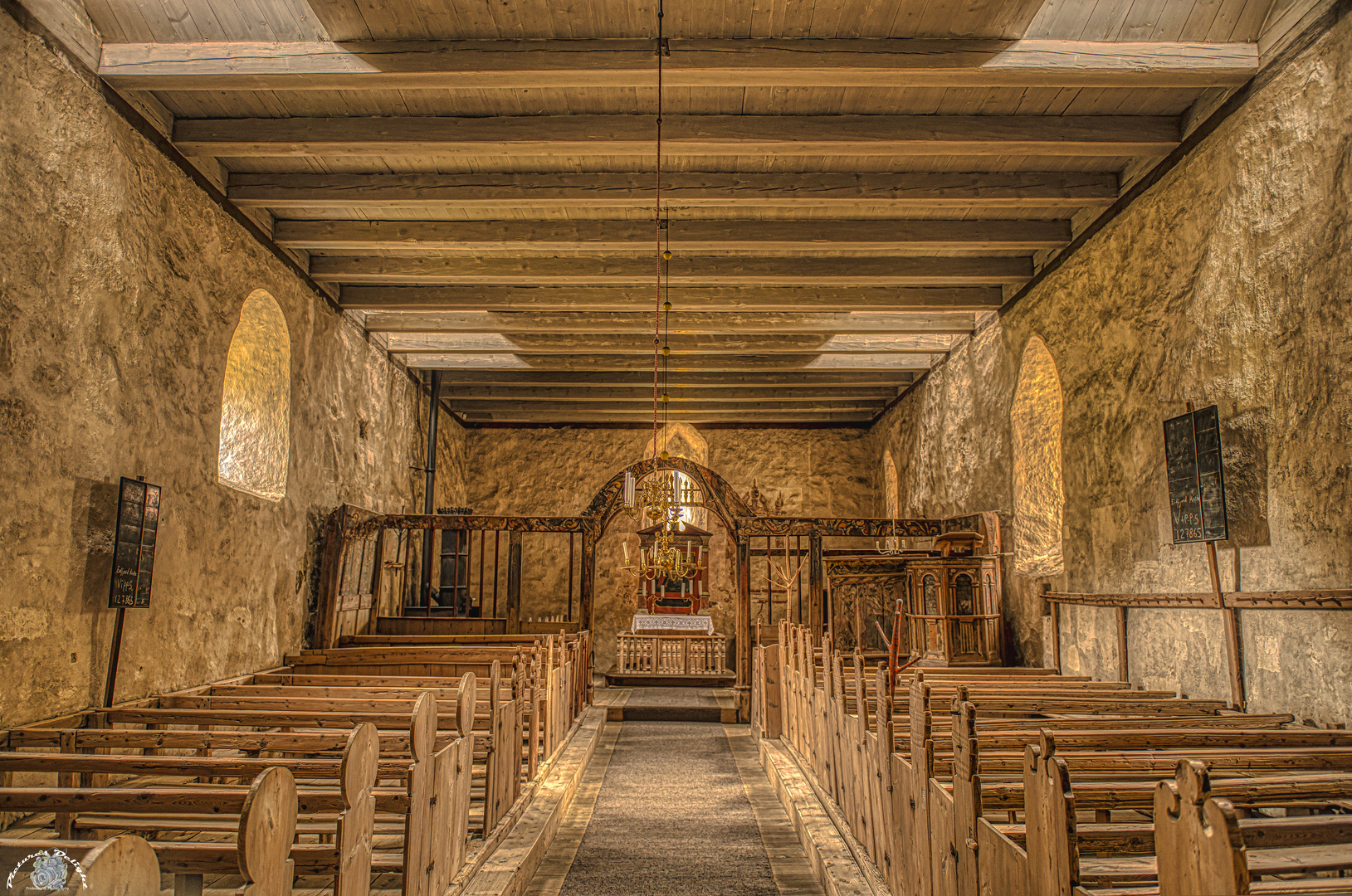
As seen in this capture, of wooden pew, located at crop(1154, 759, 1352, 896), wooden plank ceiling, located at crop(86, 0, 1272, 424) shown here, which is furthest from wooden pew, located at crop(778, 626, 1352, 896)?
wooden plank ceiling, located at crop(86, 0, 1272, 424)

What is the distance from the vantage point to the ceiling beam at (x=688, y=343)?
11.2m

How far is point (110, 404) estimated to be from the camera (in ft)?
18.0

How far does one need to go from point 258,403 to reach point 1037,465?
26.0 feet

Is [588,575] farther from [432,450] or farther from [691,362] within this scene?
[432,450]

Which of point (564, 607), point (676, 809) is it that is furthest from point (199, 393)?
point (564, 607)

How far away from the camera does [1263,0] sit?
506cm

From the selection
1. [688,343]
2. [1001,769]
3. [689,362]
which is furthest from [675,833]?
[689,362]

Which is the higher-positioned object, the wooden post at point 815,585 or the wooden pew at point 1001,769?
the wooden post at point 815,585

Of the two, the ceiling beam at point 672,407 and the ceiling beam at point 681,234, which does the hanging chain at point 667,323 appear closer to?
the ceiling beam at point 681,234

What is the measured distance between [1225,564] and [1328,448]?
3.89 feet

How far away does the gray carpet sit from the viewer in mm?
4492

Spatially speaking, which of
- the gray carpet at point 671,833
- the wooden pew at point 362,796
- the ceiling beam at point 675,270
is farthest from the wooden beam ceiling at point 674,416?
the wooden pew at point 362,796

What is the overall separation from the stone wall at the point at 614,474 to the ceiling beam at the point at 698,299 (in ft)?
21.4

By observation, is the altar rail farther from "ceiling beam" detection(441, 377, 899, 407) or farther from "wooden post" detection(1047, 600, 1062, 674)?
"wooden post" detection(1047, 600, 1062, 674)
